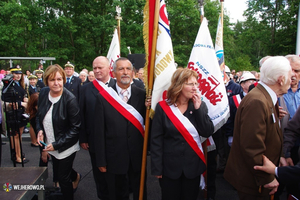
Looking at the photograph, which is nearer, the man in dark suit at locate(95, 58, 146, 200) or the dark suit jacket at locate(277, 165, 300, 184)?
the dark suit jacket at locate(277, 165, 300, 184)

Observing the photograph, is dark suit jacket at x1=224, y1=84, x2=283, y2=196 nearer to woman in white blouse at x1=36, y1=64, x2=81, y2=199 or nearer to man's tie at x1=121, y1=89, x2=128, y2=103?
man's tie at x1=121, y1=89, x2=128, y2=103

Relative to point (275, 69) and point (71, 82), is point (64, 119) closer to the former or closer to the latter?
point (275, 69)

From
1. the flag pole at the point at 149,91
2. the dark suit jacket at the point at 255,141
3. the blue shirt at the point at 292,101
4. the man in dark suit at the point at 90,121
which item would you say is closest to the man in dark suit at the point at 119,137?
the flag pole at the point at 149,91

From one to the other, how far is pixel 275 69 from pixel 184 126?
3.14ft

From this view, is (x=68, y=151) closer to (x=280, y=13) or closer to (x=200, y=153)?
(x=200, y=153)

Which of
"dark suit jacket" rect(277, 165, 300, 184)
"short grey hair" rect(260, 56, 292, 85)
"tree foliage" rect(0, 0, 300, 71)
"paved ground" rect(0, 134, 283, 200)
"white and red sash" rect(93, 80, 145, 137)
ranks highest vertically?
"tree foliage" rect(0, 0, 300, 71)

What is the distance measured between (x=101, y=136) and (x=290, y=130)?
78.4 inches

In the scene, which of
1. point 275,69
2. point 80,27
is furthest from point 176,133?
point 80,27

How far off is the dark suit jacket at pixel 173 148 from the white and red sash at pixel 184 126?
1.3 inches

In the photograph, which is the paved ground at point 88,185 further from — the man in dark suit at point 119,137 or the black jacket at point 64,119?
the man in dark suit at point 119,137

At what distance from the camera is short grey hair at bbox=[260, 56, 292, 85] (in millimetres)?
1953

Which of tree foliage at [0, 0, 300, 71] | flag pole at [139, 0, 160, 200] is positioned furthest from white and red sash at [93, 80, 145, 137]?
tree foliage at [0, 0, 300, 71]

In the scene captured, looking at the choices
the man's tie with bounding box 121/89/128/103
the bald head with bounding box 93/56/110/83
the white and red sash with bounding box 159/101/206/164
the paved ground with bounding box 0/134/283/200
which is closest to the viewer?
the white and red sash with bounding box 159/101/206/164

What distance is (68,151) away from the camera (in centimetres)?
295
